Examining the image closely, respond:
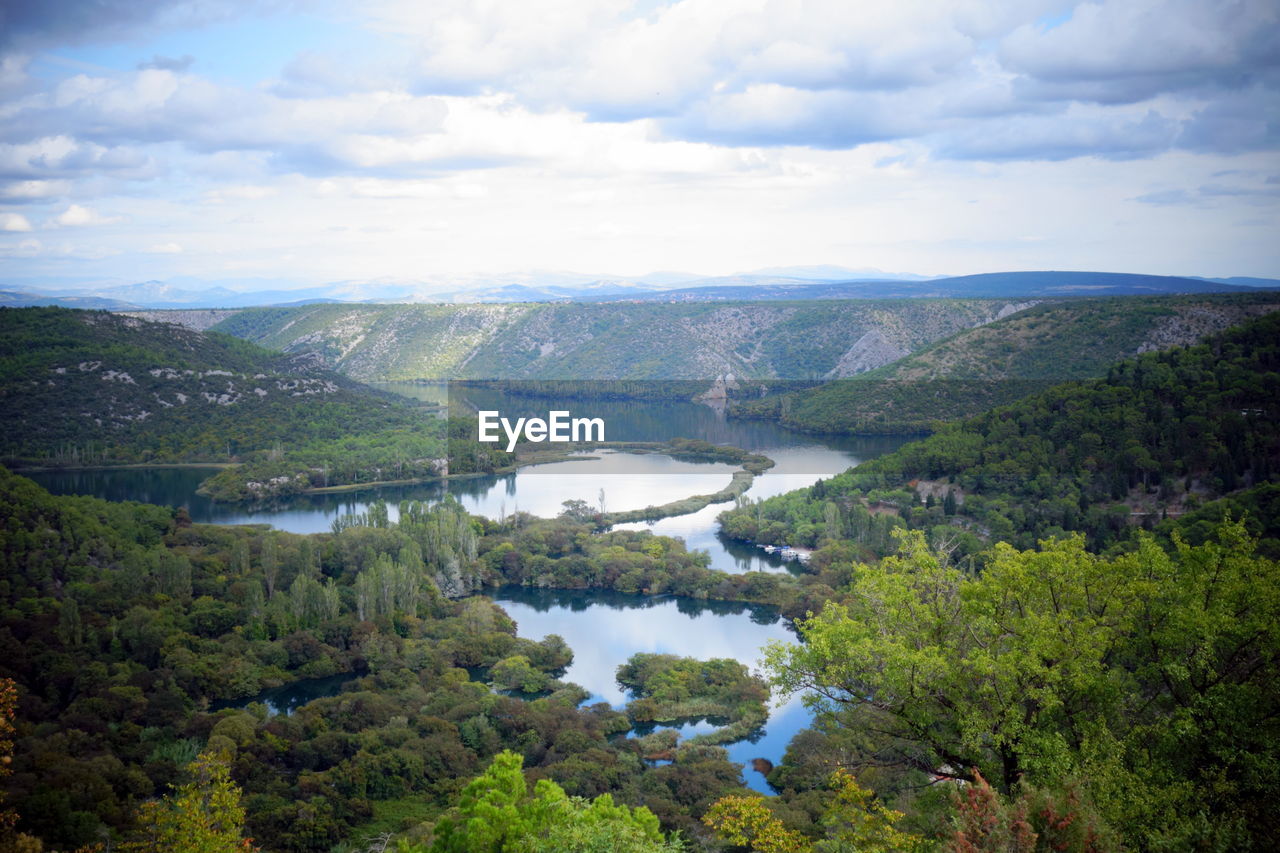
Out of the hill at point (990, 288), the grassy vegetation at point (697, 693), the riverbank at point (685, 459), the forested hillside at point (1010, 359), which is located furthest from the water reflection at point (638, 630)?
the hill at point (990, 288)

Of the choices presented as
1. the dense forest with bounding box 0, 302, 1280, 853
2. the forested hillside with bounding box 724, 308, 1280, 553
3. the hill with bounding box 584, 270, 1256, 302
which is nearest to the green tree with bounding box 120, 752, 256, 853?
the dense forest with bounding box 0, 302, 1280, 853

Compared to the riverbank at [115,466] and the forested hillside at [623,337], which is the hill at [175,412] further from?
the forested hillside at [623,337]

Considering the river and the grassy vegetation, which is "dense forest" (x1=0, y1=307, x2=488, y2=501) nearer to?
the river

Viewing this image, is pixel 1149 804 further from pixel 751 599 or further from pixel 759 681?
pixel 751 599

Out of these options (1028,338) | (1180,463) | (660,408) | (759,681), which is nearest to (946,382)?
(1028,338)

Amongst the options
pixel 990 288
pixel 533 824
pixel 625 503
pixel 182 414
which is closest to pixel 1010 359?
pixel 625 503

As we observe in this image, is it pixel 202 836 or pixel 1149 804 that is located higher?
pixel 1149 804
